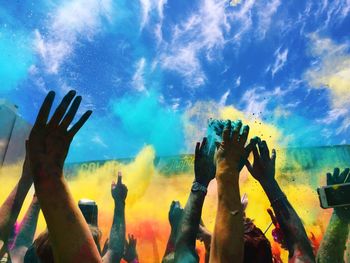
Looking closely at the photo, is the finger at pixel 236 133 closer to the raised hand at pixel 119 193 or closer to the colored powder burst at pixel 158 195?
the raised hand at pixel 119 193

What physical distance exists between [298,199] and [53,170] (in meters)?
12.2

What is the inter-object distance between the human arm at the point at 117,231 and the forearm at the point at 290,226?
2.05 m

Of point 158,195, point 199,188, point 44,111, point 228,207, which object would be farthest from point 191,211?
point 158,195

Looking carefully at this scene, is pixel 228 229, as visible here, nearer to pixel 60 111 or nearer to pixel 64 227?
pixel 64 227

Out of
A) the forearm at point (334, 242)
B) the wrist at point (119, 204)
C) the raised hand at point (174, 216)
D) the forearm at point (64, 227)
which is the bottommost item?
the forearm at point (64, 227)

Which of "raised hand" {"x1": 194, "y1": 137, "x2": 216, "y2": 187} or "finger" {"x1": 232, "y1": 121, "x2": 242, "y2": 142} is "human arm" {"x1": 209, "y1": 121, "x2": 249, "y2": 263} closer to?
"finger" {"x1": 232, "y1": 121, "x2": 242, "y2": 142}

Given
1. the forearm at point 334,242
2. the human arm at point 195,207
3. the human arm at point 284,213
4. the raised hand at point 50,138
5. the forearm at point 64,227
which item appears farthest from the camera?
the forearm at point 334,242

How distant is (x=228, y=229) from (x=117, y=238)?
295cm

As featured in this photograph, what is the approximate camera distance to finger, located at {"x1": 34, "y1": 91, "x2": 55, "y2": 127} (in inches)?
87.3

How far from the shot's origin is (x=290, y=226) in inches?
135

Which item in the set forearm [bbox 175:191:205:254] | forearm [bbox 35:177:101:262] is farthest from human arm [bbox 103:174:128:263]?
forearm [bbox 35:177:101:262]

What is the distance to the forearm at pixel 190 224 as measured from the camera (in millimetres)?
3098

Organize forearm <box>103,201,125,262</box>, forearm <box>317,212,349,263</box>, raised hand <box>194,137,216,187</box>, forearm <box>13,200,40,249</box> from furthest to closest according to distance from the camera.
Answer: forearm <box>103,201,125,262</box> → forearm <box>13,200,40,249</box> → raised hand <box>194,137,216,187</box> → forearm <box>317,212,349,263</box>

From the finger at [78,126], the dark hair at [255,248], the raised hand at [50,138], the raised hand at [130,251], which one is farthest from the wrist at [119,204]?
the raised hand at [50,138]
